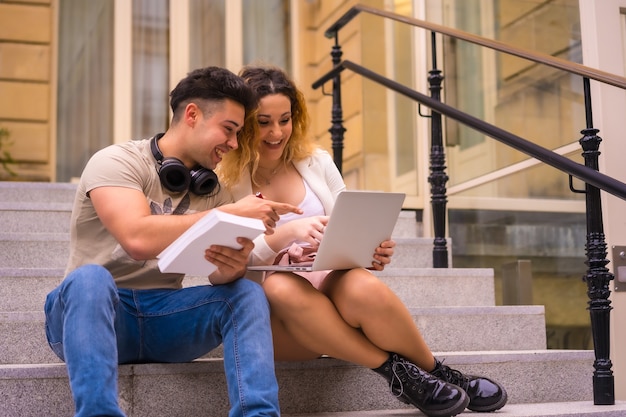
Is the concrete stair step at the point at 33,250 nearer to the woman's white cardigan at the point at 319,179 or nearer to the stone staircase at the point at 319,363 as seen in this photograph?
the stone staircase at the point at 319,363

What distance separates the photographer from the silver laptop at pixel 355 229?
1.93 meters

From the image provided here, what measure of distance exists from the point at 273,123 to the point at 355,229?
1.78 feet

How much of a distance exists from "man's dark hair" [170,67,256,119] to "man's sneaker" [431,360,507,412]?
0.87 meters

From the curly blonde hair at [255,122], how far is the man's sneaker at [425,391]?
2.31 ft

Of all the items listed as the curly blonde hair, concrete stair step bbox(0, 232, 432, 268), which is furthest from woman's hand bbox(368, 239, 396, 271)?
concrete stair step bbox(0, 232, 432, 268)

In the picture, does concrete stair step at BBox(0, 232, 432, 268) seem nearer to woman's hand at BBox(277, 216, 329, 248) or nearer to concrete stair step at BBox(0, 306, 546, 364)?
woman's hand at BBox(277, 216, 329, 248)

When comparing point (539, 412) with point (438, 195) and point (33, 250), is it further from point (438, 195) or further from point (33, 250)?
point (33, 250)

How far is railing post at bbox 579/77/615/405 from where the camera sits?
7.93 ft

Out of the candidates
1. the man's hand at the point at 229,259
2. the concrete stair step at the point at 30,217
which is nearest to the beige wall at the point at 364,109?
the concrete stair step at the point at 30,217

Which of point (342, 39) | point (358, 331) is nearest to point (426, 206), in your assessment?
point (342, 39)

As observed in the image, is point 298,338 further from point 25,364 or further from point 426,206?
point 426,206

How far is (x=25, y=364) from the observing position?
2.28 m

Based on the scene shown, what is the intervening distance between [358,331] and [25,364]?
0.90 m

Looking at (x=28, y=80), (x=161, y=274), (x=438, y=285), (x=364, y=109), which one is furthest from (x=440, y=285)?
(x=28, y=80)
